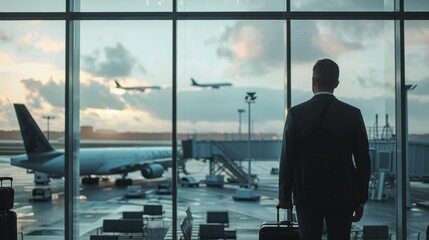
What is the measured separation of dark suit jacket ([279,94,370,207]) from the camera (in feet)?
7.07

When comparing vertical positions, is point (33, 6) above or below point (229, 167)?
above

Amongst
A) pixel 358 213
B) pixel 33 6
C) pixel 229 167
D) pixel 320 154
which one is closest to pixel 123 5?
pixel 33 6

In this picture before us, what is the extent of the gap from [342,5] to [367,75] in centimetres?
81

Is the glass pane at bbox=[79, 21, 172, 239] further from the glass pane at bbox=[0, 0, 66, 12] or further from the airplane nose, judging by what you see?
the airplane nose

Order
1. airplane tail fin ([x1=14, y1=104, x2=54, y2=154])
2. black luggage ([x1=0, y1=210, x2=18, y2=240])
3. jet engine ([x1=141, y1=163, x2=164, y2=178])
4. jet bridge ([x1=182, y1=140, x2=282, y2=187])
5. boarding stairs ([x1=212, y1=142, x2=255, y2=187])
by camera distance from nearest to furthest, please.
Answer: black luggage ([x1=0, y1=210, x2=18, y2=240]) < airplane tail fin ([x1=14, y1=104, x2=54, y2=154]) < jet bridge ([x1=182, y1=140, x2=282, y2=187]) < boarding stairs ([x1=212, y1=142, x2=255, y2=187]) < jet engine ([x1=141, y1=163, x2=164, y2=178])

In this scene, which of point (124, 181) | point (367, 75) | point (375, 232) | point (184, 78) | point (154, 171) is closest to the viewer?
point (375, 232)

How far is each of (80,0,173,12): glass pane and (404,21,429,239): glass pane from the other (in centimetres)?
242

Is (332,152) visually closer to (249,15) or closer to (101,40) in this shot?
(249,15)

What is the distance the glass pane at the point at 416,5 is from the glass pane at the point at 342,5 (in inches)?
5.4

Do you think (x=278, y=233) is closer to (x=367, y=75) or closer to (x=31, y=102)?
(x=367, y=75)

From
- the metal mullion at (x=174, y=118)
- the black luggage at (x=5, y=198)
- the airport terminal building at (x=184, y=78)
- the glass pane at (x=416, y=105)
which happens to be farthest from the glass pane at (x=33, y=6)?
the glass pane at (x=416, y=105)

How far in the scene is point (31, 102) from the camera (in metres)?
5.25

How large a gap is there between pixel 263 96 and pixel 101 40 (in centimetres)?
211

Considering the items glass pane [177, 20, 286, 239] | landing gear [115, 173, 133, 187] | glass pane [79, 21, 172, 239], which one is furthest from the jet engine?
glass pane [79, 21, 172, 239]
